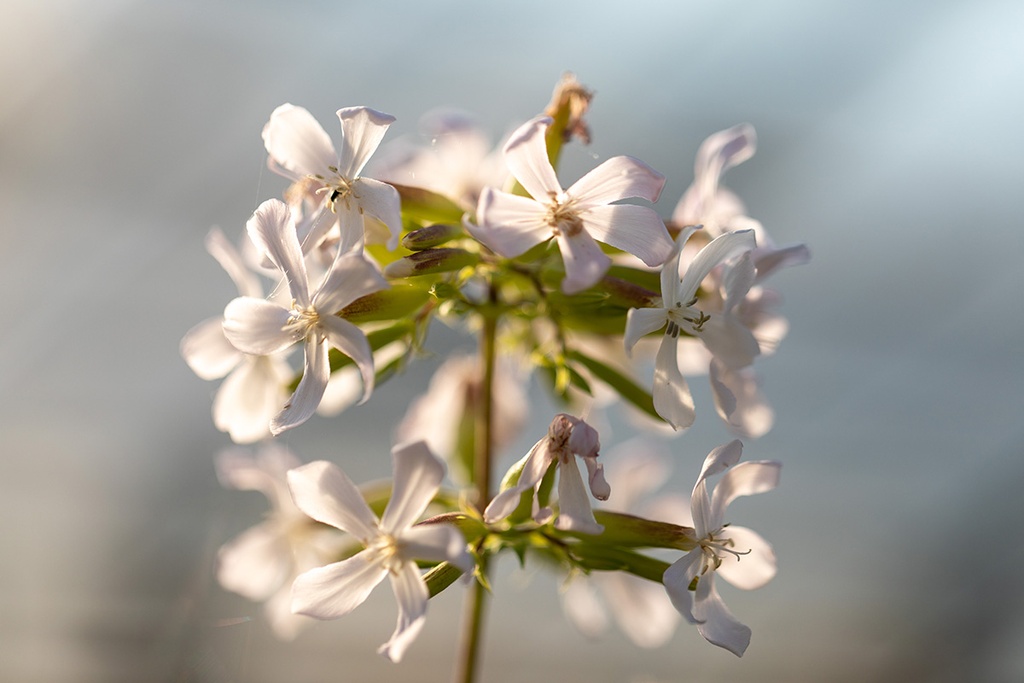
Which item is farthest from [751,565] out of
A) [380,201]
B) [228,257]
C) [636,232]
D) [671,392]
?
[228,257]

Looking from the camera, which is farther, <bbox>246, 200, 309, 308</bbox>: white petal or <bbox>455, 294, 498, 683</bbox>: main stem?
<bbox>455, 294, 498, 683</bbox>: main stem

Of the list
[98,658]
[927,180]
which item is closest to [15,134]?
[98,658]

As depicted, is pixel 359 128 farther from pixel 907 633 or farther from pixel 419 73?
pixel 907 633

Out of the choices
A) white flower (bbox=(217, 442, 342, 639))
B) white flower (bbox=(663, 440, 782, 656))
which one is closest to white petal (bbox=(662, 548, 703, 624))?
white flower (bbox=(663, 440, 782, 656))

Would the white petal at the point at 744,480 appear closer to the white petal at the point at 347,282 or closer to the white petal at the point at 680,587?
the white petal at the point at 680,587

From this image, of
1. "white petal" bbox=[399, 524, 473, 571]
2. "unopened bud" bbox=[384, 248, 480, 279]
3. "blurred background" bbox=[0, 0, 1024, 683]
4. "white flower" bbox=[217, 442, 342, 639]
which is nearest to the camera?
"white petal" bbox=[399, 524, 473, 571]

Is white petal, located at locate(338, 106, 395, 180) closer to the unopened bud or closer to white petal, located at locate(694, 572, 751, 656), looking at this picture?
the unopened bud
